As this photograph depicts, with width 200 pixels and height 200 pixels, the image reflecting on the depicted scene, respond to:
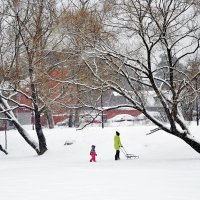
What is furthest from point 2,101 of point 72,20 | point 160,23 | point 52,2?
point 160,23

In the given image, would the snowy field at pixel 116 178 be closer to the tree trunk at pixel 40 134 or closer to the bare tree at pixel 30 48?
the tree trunk at pixel 40 134

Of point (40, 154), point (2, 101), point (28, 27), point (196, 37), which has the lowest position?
point (40, 154)

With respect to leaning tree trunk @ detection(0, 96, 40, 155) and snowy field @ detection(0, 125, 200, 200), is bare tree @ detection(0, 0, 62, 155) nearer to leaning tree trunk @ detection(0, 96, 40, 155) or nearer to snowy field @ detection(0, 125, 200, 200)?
leaning tree trunk @ detection(0, 96, 40, 155)

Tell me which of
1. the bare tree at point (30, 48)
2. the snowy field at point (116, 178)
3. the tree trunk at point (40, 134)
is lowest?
the snowy field at point (116, 178)

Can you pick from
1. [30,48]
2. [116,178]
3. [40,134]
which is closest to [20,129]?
[40,134]

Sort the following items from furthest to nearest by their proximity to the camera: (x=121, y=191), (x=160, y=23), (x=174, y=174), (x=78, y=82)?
(x=78, y=82) < (x=160, y=23) < (x=174, y=174) < (x=121, y=191)

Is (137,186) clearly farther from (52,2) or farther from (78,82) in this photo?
(52,2)

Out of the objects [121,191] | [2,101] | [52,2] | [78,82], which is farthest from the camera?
[2,101]

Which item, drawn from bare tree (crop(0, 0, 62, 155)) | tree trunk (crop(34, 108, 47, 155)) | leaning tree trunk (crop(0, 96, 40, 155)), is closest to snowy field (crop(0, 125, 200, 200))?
tree trunk (crop(34, 108, 47, 155))

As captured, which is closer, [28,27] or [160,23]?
[160,23]

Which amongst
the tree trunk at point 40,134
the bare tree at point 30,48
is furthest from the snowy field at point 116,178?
the bare tree at point 30,48

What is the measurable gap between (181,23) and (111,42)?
3.52 meters

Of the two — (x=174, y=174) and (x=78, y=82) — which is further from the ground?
(x=78, y=82)

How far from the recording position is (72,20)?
73.5 ft
